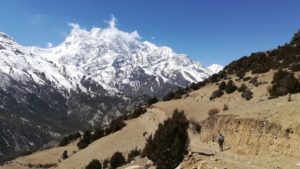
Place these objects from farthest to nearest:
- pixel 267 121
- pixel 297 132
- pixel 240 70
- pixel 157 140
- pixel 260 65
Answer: pixel 240 70 → pixel 260 65 → pixel 157 140 → pixel 267 121 → pixel 297 132

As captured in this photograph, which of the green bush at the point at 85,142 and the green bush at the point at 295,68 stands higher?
the green bush at the point at 295,68

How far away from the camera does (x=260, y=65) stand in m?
70.5

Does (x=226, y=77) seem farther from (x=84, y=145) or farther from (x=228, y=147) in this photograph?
(x=228, y=147)

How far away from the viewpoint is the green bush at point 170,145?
29.5m

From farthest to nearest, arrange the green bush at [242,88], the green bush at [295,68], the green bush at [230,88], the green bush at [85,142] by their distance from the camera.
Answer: the green bush at [85,142] < the green bush at [230,88] < the green bush at [242,88] < the green bush at [295,68]

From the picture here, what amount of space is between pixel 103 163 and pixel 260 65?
28517 millimetres

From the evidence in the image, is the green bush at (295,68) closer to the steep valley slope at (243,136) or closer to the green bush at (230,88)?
the steep valley slope at (243,136)

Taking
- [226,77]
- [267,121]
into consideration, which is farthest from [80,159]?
[267,121]

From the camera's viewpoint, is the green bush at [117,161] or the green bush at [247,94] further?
the green bush at [247,94]

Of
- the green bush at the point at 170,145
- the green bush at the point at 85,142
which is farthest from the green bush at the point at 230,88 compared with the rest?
the green bush at the point at 170,145

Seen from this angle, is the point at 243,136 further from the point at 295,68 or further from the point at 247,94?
the point at 295,68

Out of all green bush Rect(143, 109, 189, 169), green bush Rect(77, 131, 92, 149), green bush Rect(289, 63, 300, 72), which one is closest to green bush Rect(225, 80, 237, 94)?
green bush Rect(289, 63, 300, 72)

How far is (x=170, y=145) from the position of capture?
3009 cm

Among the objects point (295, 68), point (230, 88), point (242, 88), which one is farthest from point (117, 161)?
point (295, 68)
